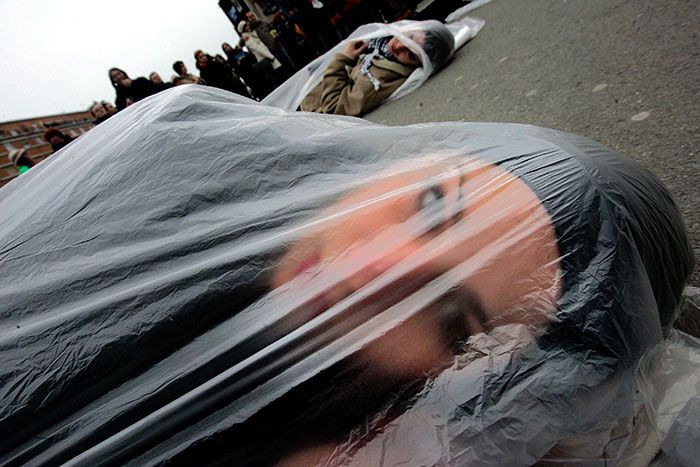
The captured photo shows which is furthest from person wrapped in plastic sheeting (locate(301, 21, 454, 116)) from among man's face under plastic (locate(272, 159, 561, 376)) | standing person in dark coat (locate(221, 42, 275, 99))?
standing person in dark coat (locate(221, 42, 275, 99))

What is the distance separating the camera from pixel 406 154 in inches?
33.2

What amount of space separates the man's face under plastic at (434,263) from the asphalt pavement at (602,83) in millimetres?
635

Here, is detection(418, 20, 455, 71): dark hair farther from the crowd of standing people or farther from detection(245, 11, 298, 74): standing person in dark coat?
detection(245, 11, 298, 74): standing person in dark coat

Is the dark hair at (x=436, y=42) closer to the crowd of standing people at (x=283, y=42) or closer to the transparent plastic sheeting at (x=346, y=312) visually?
the transparent plastic sheeting at (x=346, y=312)

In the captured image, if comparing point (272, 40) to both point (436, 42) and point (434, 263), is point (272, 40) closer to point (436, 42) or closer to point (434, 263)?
point (436, 42)

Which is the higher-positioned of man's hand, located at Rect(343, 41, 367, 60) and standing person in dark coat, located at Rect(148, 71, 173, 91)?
standing person in dark coat, located at Rect(148, 71, 173, 91)

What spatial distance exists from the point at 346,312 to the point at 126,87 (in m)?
5.80

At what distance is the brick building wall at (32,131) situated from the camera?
2359 cm

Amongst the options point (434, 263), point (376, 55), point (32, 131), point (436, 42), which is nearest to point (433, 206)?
point (434, 263)

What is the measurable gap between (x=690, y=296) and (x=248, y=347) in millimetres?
1038

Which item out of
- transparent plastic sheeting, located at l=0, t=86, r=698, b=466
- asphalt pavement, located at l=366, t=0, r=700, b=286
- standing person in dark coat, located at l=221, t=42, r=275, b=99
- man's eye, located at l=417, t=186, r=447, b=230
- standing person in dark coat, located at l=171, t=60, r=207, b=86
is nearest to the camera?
transparent plastic sheeting, located at l=0, t=86, r=698, b=466

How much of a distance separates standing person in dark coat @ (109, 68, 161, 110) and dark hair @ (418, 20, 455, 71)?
12.8 ft

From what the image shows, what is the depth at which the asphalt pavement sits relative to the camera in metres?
1.31

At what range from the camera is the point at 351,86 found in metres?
3.79
